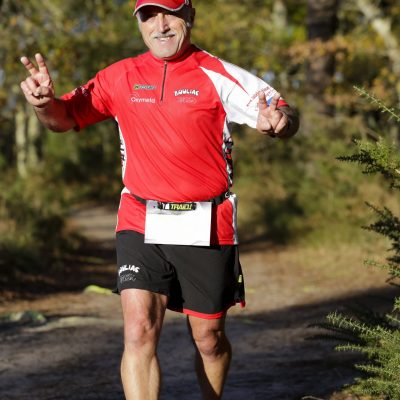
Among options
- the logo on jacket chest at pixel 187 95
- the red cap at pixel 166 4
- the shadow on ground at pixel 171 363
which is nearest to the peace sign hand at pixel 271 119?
the logo on jacket chest at pixel 187 95

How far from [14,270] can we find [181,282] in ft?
23.8

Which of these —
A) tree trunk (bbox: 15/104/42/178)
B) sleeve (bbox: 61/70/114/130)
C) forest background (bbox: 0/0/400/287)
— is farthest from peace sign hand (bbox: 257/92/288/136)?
tree trunk (bbox: 15/104/42/178)

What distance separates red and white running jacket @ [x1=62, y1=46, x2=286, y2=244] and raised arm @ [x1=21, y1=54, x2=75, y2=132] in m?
0.30

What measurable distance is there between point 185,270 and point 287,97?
1663 cm

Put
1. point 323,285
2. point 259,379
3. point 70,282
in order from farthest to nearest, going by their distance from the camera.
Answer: point 70,282, point 323,285, point 259,379

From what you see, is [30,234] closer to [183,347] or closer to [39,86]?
[183,347]

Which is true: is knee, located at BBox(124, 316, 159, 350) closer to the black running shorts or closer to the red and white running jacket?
the black running shorts

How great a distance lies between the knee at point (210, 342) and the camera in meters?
5.07

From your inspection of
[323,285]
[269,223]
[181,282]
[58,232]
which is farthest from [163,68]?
[269,223]

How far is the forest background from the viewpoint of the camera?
13891mm

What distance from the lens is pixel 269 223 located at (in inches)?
677

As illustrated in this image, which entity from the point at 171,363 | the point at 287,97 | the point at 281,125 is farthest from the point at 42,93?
the point at 287,97

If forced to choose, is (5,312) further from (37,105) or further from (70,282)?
(37,105)

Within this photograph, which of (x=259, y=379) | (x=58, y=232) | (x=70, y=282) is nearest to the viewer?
(x=259, y=379)
